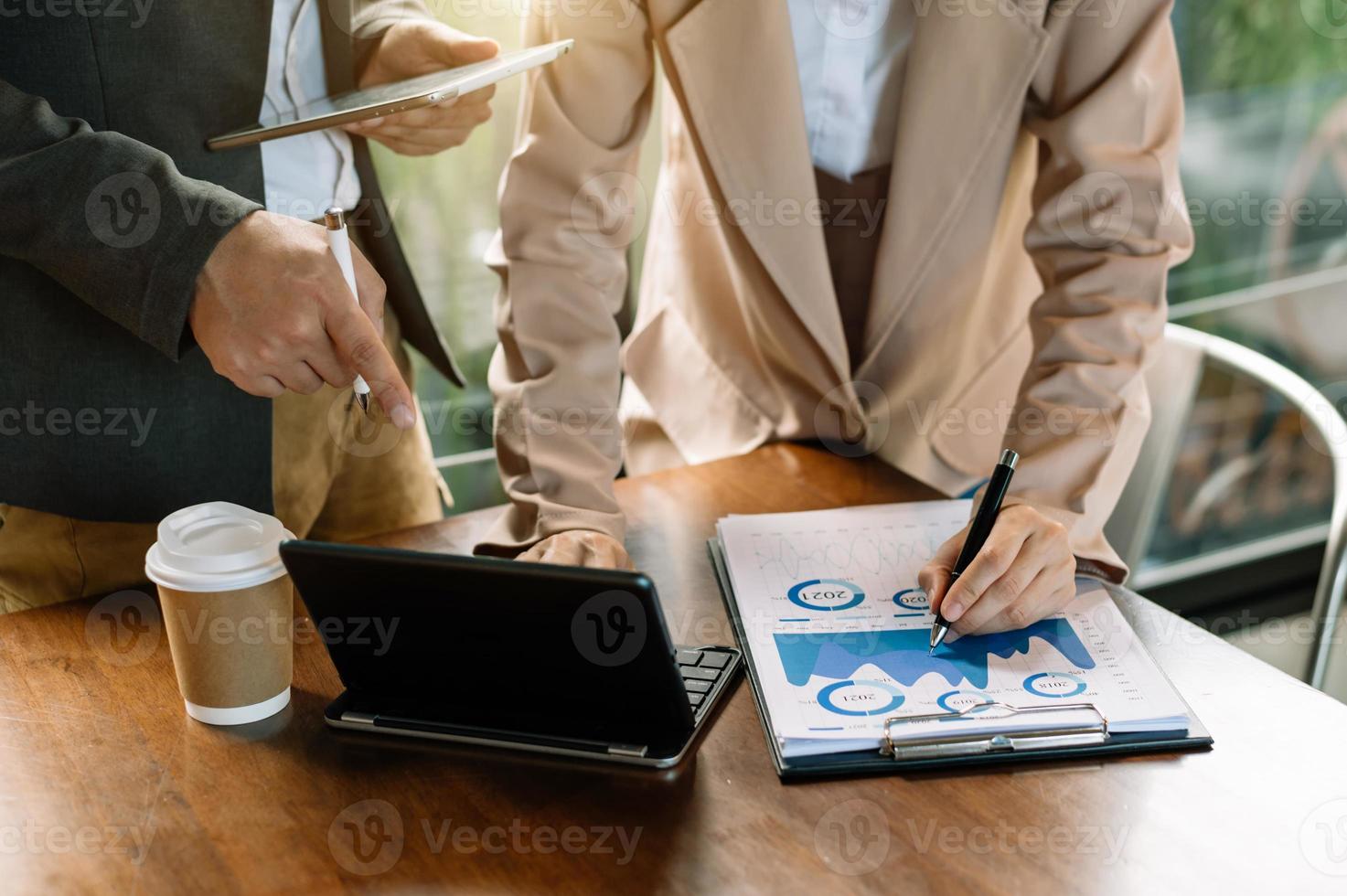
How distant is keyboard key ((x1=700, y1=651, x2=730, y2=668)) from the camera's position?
1.00 metres

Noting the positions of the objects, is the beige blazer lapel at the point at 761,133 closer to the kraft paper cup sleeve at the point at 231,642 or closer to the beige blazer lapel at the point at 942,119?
the beige blazer lapel at the point at 942,119

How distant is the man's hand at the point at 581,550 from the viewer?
1121 mm

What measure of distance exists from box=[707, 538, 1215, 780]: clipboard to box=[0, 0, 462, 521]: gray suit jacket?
672mm

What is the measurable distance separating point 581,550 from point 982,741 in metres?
0.43

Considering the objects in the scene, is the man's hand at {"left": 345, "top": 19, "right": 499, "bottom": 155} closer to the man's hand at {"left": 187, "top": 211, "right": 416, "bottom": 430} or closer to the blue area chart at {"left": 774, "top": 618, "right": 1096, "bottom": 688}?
the man's hand at {"left": 187, "top": 211, "right": 416, "bottom": 430}

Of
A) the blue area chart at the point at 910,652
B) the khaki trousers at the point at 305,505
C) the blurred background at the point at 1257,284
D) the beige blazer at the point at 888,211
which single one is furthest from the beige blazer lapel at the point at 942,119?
the blurred background at the point at 1257,284

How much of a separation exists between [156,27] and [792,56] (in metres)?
0.67

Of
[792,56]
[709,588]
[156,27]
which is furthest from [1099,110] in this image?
[156,27]

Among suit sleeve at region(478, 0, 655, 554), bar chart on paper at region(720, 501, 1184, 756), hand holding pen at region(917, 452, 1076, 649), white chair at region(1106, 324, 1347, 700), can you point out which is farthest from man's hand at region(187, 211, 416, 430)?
white chair at region(1106, 324, 1347, 700)

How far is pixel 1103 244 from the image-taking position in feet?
4.17

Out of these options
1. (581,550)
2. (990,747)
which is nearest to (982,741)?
(990,747)

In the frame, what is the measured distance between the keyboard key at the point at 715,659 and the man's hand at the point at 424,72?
67 centimetres

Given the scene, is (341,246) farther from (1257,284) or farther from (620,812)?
(1257,284)

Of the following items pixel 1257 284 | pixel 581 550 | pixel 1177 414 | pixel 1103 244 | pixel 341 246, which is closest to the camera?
pixel 341 246
